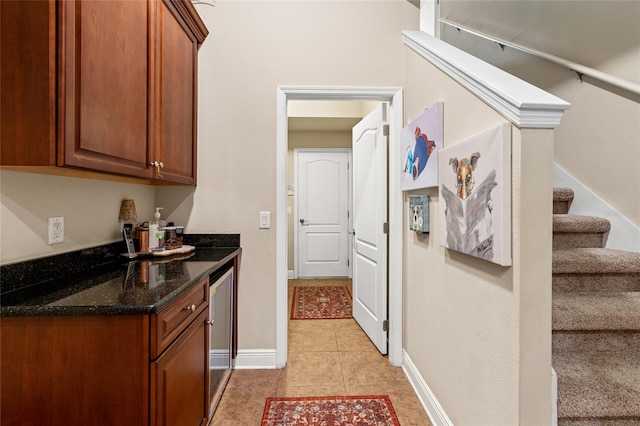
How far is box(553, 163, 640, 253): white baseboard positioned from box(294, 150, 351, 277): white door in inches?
116

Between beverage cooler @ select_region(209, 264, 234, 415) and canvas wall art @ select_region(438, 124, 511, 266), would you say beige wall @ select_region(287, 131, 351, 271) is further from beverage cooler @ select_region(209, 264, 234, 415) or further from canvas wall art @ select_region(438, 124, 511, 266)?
canvas wall art @ select_region(438, 124, 511, 266)

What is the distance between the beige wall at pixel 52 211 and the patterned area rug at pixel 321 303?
6.97 feet

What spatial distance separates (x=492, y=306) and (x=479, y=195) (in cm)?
44

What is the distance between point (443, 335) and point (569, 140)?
1931mm

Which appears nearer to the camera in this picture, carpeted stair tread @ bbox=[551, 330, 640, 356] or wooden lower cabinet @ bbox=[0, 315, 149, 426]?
wooden lower cabinet @ bbox=[0, 315, 149, 426]

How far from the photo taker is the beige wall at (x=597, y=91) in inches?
75.0

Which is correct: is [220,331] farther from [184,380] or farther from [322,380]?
[322,380]

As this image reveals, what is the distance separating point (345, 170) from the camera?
488 centimetres

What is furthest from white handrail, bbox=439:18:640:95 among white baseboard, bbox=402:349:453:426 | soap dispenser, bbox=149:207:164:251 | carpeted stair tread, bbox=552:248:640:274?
soap dispenser, bbox=149:207:164:251

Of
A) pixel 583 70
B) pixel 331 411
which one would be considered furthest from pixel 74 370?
pixel 583 70

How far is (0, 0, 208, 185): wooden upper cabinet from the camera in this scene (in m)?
0.99

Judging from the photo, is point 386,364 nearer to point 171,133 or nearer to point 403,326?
point 403,326

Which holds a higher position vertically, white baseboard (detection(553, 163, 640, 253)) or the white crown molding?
the white crown molding

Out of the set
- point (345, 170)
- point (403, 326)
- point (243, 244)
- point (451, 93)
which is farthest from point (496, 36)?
point (243, 244)
